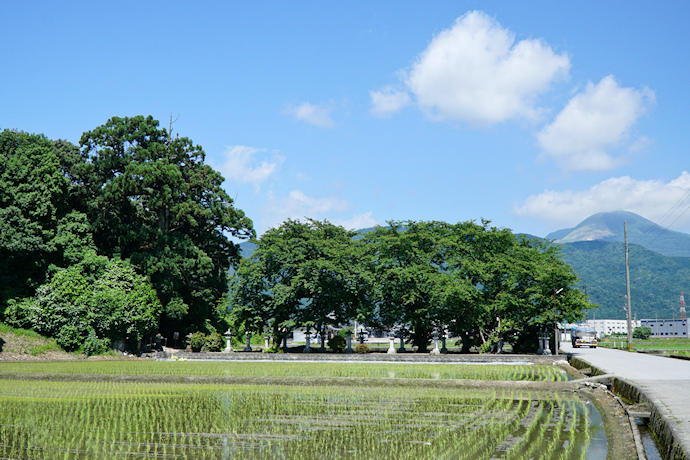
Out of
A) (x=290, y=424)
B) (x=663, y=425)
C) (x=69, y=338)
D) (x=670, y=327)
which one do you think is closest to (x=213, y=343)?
(x=69, y=338)

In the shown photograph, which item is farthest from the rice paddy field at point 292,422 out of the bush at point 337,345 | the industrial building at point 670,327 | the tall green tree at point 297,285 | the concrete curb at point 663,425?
the industrial building at point 670,327

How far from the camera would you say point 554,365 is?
1216 inches

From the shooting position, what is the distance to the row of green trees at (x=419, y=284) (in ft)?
127

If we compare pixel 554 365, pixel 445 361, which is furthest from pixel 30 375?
pixel 554 365

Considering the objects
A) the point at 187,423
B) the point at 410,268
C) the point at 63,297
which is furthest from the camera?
the point at 410,268

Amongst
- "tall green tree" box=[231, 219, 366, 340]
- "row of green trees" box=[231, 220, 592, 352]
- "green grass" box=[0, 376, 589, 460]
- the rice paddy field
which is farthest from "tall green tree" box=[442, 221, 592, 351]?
"green grass" box=[0, 376, 589, 460]

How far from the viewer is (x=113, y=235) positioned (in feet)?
158

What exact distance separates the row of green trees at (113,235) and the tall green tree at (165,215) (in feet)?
0.33

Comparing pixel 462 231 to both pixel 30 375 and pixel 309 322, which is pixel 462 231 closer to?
pixel 309 322

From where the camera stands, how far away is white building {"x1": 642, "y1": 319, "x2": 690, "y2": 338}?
154 metres

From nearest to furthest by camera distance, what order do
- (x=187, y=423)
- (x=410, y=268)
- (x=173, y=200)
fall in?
(x=187, y=423)
(x=410, y=268)
(x=173, y=200)

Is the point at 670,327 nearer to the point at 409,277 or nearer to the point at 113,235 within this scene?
the point at 409,277

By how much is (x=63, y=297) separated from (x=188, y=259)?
32.1 feet

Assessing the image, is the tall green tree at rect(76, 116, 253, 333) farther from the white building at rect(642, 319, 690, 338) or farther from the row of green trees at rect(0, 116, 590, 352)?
the white building at rect(642, 319, 690, 338)
